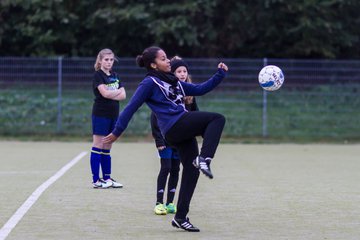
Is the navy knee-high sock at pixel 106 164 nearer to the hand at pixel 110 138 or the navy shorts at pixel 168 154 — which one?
the navy shorts at pixel 168 154

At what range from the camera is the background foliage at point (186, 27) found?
26188mm

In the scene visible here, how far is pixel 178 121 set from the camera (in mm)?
8016

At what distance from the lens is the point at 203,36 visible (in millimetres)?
26938

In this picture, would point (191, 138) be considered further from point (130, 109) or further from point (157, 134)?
point (157, 134)

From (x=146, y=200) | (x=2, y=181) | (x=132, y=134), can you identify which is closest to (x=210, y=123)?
(x=146, y=200)

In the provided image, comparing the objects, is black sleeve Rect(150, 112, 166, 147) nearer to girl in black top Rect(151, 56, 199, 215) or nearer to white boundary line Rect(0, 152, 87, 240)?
girl in black top Rect(151, 56, 199, 215)

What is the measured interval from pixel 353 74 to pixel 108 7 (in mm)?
8152

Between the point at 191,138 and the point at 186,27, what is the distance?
18136mm

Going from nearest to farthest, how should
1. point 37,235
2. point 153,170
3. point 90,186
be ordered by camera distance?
point 37,235
point 90,186
point 153,170

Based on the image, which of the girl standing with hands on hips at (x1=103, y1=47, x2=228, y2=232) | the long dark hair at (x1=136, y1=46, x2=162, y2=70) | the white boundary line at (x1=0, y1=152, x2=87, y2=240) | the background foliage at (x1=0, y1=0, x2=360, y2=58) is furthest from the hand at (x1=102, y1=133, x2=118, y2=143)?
the background foliage at (x1=0, y1=0, x2=360, y2=58)

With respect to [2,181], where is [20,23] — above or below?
above

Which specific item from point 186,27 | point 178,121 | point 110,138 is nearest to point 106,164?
point 110,138

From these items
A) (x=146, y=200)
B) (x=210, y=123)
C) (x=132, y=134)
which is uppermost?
(x=210, y=123)

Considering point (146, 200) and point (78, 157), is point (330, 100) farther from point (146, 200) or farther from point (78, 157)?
point (146, 200)
